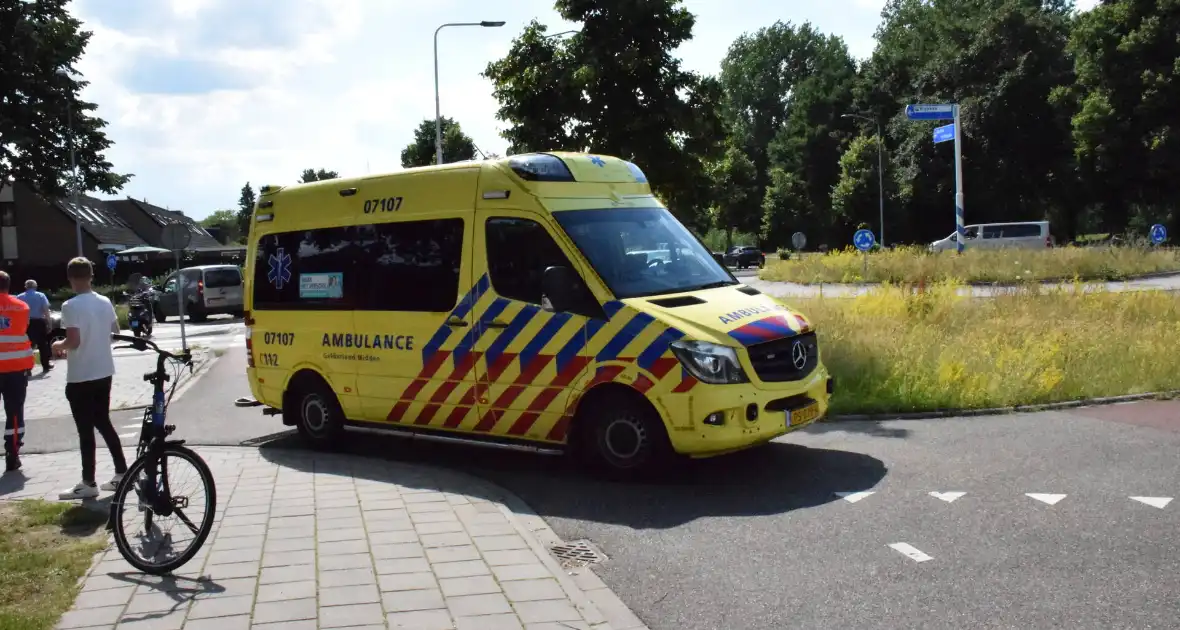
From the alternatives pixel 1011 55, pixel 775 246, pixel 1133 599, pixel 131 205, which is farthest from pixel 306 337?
pixel 131 205

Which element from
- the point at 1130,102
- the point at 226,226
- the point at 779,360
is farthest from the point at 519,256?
the point at 226,226

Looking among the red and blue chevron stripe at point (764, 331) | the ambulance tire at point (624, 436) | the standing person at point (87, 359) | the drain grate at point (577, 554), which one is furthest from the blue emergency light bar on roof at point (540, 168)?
the standing person at point (87, 359)

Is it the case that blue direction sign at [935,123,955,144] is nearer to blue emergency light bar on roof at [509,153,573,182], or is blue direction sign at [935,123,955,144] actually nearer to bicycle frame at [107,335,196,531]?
blue emergency light bar on roof at [509,153,573,182]

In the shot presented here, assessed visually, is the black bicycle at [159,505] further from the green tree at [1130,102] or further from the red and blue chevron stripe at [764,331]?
the green tree at [1130,102]

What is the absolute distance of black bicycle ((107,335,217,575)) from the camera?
219 inches

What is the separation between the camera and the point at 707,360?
23.0 feet

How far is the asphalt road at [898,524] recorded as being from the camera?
4793mm

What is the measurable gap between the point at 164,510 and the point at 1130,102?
50.7 meters

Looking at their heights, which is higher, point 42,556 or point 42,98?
point 42,98

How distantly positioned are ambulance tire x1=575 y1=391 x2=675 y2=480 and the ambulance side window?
969 millimetres

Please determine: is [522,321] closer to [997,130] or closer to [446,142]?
[997,130]

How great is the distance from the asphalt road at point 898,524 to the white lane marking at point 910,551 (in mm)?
15

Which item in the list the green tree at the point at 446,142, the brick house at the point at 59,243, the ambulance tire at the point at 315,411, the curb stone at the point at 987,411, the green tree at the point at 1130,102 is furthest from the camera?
the green tree at the point at 446,142

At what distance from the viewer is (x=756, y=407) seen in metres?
7.12
